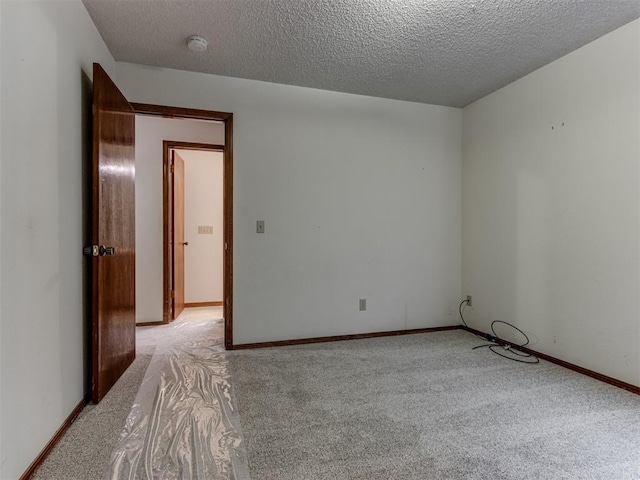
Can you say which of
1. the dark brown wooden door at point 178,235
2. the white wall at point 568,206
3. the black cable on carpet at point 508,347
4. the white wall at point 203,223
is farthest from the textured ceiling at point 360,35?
the black cable on carpet at point 508,347

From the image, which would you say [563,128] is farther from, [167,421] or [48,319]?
[48,319]

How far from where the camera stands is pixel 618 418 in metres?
1.90

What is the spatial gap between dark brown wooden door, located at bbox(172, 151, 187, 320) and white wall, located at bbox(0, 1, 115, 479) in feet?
6.68

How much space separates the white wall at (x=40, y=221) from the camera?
4.27 ft

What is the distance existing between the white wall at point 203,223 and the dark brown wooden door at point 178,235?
25 cm

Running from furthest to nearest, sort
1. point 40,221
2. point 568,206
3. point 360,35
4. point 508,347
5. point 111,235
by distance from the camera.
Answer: point 508,347, point 568,206, point 360,35, point 111,235, point 40,221

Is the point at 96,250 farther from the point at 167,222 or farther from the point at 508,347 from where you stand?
the point at 508,347

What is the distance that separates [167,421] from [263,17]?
2454 millimetres

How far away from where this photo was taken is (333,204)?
3346mm

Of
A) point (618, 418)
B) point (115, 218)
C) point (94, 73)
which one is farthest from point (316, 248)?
point (618, 418)

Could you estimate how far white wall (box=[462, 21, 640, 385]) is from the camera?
228 centimetres

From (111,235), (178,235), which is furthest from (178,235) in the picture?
(111,235)

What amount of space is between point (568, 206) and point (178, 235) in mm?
4010

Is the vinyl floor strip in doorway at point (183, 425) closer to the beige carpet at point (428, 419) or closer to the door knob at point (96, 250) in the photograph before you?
the beige carpet at point (428, 419)
